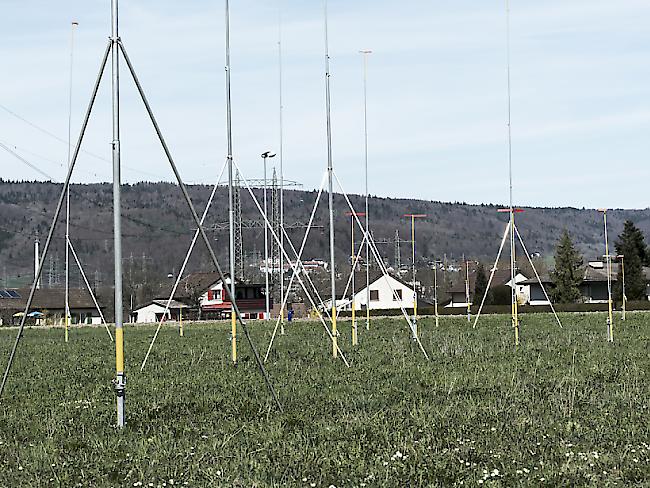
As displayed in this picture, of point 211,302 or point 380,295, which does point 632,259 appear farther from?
point 211,302

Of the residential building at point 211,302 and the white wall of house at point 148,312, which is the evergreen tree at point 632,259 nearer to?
the residential building at point 211,302

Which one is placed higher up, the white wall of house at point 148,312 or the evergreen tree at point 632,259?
the evergreen tree at point 632,259

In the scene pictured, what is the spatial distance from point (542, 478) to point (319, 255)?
4748 inches

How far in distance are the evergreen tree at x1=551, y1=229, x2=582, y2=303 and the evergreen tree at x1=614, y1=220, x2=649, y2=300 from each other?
10.3 ft

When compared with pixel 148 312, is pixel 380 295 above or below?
above

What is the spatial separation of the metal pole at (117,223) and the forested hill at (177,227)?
332 feet

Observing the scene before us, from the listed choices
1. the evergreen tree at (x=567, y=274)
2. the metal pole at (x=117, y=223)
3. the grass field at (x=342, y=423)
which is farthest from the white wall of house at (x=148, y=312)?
the metal pole at (x=117, y=223)

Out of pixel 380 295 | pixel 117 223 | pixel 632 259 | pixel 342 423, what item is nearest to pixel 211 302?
pixel 380 295

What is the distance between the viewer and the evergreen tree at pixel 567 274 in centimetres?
7781

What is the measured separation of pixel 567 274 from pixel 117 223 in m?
69.8

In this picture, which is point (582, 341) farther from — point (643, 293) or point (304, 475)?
point (643, 293)

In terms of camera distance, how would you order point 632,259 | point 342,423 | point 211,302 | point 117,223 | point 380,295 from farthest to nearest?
point 380,295, point 211,302, point 632,259, point 117,223, point 342,423

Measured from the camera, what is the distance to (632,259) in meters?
76.4

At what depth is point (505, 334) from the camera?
28.0 m
